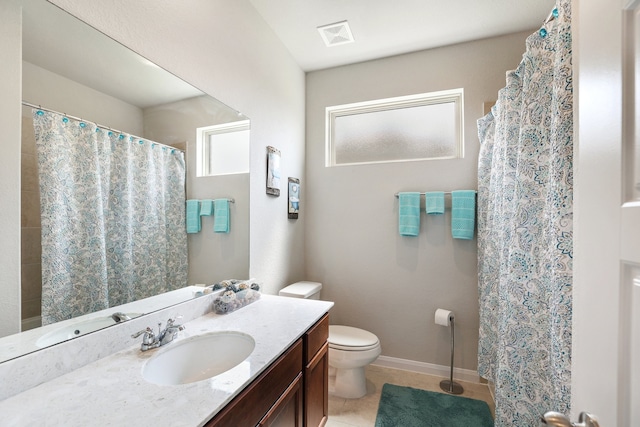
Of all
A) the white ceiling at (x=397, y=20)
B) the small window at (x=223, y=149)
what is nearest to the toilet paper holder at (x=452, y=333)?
the small window at (x=223, y=149)

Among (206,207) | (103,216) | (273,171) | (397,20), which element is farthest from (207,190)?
(397,20)

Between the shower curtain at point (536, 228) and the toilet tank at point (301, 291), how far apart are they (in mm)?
1319

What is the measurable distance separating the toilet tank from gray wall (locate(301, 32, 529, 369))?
0.27 m

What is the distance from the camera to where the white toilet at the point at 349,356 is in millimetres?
1925

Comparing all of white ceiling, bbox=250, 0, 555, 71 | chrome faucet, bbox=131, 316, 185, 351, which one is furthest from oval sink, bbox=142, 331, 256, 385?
white ceiling, bbox=250, 0, 555, 71

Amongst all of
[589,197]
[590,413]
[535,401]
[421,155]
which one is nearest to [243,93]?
[421,155]

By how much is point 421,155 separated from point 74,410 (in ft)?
8.45

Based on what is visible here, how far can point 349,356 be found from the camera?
6.30ft

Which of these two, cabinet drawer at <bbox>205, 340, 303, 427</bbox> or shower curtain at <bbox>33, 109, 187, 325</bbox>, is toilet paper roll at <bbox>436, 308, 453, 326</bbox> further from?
shower curtain at <bbox>33, 109, 187, 325</bbox>

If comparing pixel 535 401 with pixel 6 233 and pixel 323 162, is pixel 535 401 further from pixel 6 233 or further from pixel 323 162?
pixel 323 162

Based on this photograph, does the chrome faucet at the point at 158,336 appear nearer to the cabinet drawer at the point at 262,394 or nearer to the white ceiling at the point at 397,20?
the cabinet drawer at the point at 262,394

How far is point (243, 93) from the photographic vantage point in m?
1.79

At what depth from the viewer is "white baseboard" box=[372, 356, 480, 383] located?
222cm

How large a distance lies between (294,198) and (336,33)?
1378 mm
